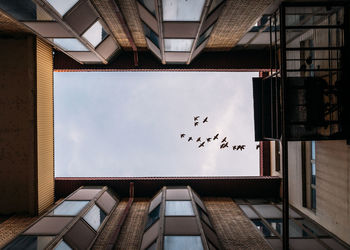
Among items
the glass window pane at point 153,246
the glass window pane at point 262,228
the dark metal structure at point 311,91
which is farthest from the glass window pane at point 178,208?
the dark metal structure at point 311,91

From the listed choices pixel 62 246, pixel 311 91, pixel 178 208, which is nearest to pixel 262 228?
pixel 178 208

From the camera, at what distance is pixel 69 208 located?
23.6 feet

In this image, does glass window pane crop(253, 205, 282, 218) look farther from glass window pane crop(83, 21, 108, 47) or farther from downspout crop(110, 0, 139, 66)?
glass window pane crop(83, 21, 108, 47)

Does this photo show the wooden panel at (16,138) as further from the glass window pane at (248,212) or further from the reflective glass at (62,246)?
the glass window pane at (248,212)

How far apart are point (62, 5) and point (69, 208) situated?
599 cm

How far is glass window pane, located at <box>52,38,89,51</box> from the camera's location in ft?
23.1

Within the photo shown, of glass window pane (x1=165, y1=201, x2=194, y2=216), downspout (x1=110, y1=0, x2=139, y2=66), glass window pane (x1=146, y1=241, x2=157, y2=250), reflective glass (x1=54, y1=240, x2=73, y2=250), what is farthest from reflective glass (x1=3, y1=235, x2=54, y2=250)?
downspout (x1=110, y1=0, x2=139, y2=66)

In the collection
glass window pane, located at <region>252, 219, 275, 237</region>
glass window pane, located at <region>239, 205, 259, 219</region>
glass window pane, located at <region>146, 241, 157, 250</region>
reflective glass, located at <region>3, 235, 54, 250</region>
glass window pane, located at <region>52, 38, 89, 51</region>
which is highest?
glass window pane, located at <region>52, 38, 89, 51</region>

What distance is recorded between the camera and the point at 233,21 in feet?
23.1

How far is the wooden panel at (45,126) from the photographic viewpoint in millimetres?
7840

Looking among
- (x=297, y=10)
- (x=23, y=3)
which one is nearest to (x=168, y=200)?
(x=23, y=3)

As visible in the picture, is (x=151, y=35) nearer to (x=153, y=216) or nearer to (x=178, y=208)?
(x=178, y=208)

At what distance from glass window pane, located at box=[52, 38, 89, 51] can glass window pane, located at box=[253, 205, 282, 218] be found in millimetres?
8613

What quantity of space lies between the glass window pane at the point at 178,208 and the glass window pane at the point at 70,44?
6.08 metres
